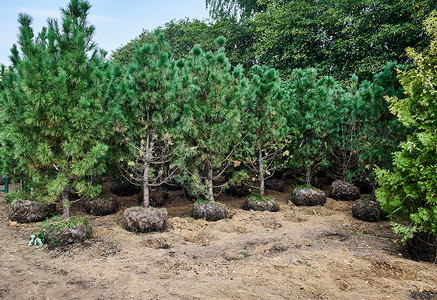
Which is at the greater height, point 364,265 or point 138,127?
point 138,127

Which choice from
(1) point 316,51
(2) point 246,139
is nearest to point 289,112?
(2) point 246,139

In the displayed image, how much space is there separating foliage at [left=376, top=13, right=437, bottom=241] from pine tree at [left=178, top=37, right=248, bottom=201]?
345cm

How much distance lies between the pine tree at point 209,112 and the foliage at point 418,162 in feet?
11.3

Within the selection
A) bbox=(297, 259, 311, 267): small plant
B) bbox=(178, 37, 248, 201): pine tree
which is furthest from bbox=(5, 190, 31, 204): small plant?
bbox=(297, 259, 311, 267): small plant

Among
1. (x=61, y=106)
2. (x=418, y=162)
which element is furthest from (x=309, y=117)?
(x=61, y=106)

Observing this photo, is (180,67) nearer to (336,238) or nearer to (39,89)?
(39,89)

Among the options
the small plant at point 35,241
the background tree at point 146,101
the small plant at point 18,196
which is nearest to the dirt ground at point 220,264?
the small plant at point 35,241

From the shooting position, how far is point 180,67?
7.39 meters

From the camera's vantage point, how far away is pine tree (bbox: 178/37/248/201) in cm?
675

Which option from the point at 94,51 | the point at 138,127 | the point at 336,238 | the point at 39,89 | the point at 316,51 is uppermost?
the point at 316,51

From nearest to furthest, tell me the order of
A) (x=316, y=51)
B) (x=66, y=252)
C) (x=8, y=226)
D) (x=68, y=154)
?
(x=66, y=252)
(x=68, y=154)
(x=8, y=226)
(x=316, y=51)

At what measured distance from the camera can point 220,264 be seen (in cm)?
439

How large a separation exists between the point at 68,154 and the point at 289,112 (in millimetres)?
6036

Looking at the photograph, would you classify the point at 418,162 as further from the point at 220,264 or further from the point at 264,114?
the point at 264,114
